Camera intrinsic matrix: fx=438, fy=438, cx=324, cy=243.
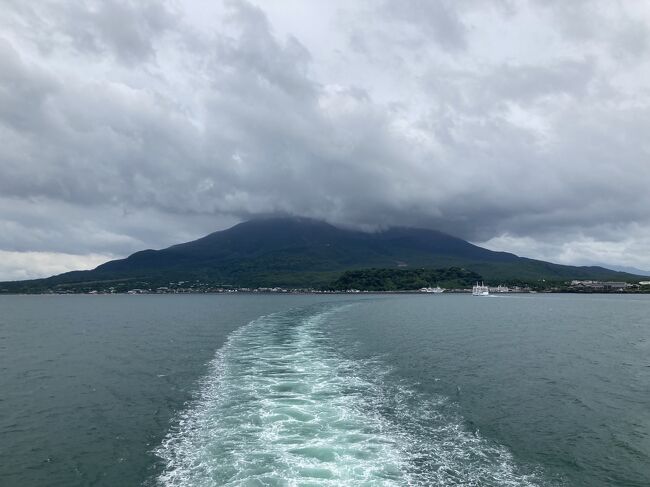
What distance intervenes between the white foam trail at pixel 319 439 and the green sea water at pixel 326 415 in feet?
0.34

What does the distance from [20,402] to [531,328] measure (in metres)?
67.8

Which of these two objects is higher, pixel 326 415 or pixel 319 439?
pixel 326 415

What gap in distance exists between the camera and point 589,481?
17984 mm

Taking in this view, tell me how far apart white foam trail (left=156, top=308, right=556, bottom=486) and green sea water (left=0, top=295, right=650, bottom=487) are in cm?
10

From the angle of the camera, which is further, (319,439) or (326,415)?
(326,415)

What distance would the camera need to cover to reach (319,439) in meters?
21.0

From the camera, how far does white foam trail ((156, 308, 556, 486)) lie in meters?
17.6

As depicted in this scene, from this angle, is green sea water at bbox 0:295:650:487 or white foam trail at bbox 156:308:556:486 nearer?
white foam trail at bbox 156:308:556:486

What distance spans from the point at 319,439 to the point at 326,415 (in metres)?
3.59

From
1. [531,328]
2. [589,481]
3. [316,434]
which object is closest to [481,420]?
[589,481]

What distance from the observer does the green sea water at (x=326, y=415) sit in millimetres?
18469

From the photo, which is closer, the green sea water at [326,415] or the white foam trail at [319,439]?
the white foam trail at [319,439]

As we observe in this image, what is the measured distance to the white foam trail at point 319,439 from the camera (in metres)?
17.6

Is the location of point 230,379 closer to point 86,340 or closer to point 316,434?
point 316,434
